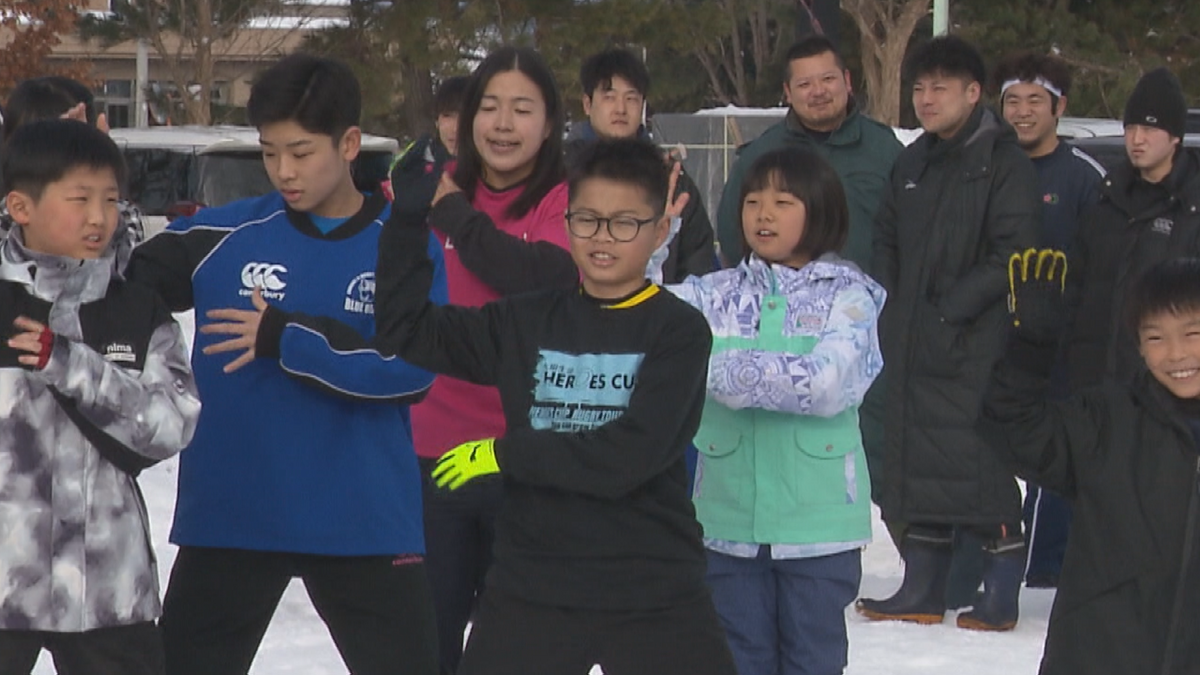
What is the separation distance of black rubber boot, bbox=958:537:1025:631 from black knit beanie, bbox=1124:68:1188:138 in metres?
1.40

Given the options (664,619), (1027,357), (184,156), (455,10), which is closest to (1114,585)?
(1027,357)

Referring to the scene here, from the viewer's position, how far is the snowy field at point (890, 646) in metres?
5.23

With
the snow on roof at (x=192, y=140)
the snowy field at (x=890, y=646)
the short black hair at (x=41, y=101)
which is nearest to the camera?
the short black hair at (x=41, y=101)

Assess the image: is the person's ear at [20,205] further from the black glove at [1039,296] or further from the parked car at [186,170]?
the parked car at [186,170]

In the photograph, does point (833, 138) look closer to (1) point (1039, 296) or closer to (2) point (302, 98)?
(2) point (302, 98)

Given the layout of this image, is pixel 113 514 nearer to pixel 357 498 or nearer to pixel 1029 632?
pixel 357 498

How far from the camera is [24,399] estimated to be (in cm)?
324

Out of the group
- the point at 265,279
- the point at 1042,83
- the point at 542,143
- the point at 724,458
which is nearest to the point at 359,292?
the point at 265,279

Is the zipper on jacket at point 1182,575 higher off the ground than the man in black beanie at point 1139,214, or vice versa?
the man in black beanie at point 1139,214

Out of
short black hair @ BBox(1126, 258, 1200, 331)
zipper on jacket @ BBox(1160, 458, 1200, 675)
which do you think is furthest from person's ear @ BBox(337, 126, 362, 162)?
zipper on jacket @ BBox(1160, 458, 1200, 675)

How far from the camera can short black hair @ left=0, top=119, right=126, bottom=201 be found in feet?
11.0

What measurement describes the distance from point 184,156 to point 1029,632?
1481 cm

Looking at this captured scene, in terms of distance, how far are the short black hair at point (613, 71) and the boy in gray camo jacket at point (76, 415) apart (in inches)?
115

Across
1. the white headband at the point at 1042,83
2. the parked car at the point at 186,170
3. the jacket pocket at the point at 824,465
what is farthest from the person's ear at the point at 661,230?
the parked car at the point at 186,170
